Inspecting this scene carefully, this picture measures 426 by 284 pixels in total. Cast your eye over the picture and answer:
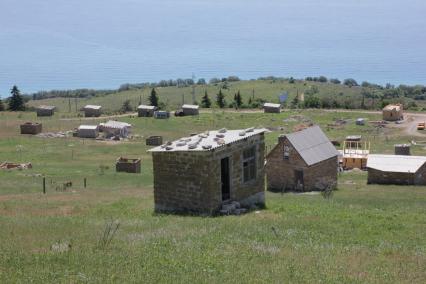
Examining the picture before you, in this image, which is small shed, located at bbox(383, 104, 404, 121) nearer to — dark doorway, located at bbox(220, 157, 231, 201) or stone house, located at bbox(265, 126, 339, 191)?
stone house, located at bbox(265, 126, 339, 191)

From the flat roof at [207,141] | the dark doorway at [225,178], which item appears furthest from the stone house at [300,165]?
the dark doorway at [225,178]

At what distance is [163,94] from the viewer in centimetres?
16650

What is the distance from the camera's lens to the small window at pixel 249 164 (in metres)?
29.4

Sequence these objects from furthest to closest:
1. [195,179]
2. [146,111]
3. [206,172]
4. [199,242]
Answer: [146,111] → [195,179] → [206,172] → [199,242]

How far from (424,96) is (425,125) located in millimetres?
74202

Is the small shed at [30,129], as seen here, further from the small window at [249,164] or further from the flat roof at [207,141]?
the small window at [249,164]

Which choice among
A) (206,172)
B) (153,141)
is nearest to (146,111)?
(153,141)

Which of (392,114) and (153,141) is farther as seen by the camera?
(392,114)

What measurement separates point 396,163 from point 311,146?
300 inches

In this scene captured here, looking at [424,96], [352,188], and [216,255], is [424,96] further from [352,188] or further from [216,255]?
[216,255]

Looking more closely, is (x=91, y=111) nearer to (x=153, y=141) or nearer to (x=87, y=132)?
(x=87, y=132)

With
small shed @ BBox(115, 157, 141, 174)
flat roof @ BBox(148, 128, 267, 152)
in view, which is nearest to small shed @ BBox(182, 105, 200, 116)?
small shed @ BBox(115, 157, 141, 174)

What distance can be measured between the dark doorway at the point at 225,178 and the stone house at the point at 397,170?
25.2 m

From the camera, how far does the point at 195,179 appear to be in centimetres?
2678
